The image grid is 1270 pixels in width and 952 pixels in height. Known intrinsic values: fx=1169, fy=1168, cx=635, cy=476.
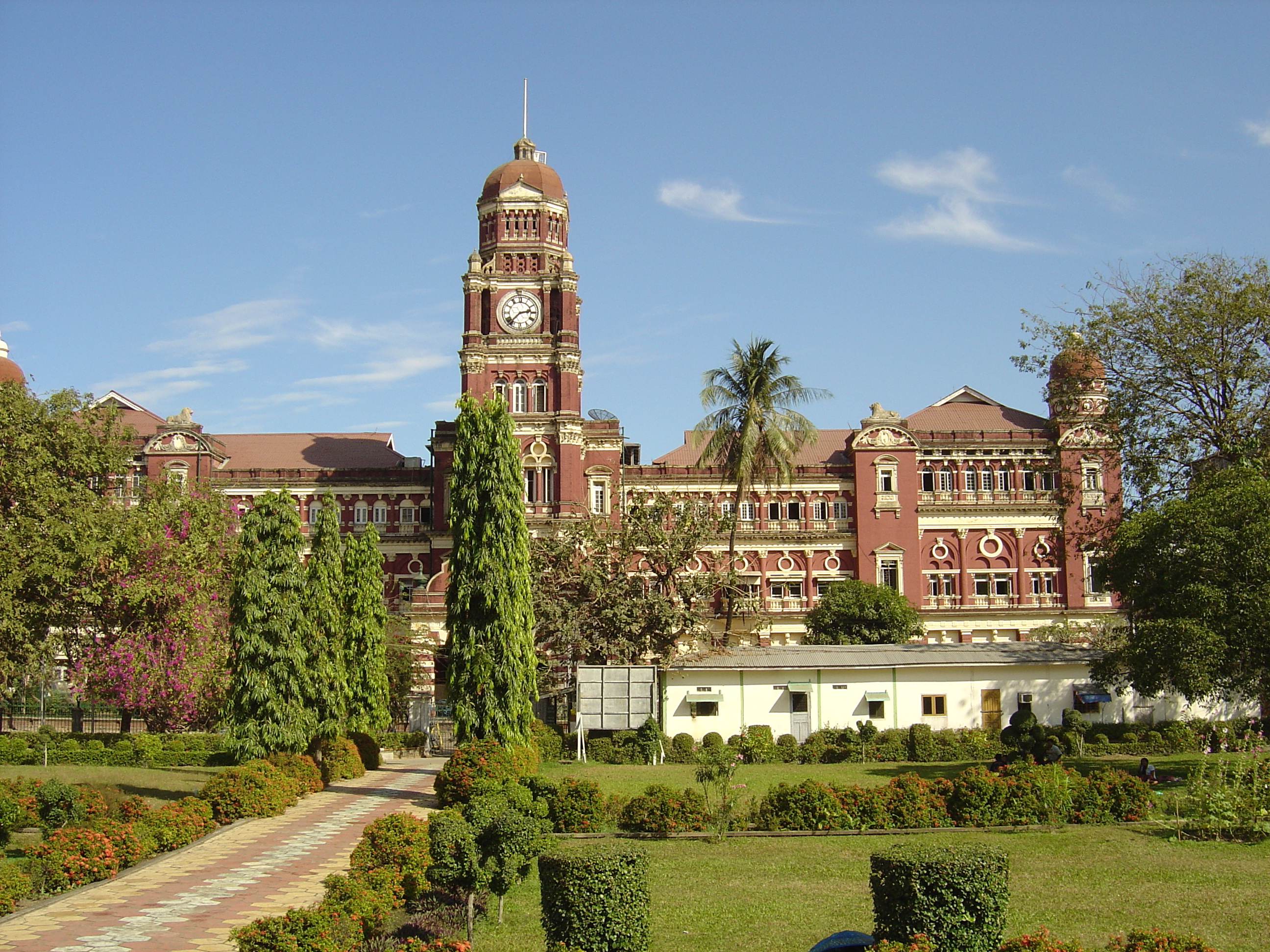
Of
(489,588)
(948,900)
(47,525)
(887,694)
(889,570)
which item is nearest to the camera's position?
(948,900)

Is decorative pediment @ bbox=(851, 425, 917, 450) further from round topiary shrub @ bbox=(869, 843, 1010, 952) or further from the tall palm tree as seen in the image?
round topiary shrub @ bbox=(869, 843, 1010, 952)

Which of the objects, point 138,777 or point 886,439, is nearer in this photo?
point 138,777

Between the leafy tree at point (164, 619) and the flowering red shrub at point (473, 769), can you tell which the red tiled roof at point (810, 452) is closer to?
the leafy tree at point (164, 619)

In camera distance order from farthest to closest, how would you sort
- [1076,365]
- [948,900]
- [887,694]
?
[887,694] < [1076,365] < [948,900]

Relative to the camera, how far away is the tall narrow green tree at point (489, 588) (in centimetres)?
2984

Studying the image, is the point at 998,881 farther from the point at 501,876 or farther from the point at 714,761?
the point at 714,761

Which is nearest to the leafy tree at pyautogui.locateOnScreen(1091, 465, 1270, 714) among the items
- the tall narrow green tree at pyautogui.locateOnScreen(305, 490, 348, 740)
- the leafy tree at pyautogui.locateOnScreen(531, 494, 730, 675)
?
the leafy tree at pyautogui.locateOnScreen(531, 494, 730, 675)

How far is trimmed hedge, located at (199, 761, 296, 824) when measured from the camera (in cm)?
2519

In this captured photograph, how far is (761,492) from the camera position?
220ft

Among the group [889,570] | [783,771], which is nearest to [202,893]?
[783,771]

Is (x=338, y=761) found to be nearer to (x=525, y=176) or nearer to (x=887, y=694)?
(x=887, y=694)

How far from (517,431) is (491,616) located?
3165 centimetres

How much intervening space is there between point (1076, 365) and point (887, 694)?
509 inches

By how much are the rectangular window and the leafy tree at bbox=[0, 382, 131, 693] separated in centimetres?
4463
